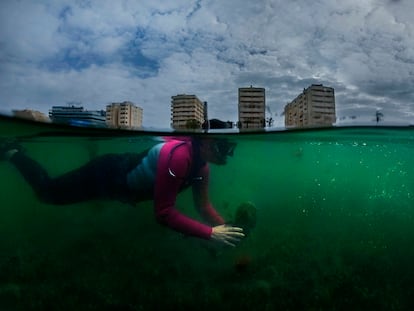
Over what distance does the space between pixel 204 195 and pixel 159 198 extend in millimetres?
1515

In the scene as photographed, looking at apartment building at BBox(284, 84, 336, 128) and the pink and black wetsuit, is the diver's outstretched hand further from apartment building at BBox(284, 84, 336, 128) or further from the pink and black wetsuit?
apartment building at BBox(284, 84, 336, 128)

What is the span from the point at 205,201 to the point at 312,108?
4.81 metres

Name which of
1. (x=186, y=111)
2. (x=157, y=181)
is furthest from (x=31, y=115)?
(x=157, y=181)

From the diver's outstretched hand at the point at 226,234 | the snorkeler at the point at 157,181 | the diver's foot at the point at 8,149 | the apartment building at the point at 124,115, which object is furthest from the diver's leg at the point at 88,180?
the diver's outstretched hand at the point at 226,234

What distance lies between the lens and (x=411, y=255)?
12.9 meters

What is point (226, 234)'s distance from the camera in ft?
21.2

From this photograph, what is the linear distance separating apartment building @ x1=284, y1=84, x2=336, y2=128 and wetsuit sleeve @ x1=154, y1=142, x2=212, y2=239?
14.5ft

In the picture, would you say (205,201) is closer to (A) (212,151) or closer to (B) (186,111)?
(A) (212,151)

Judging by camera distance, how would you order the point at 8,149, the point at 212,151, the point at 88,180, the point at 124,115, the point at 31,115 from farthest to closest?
the point at 8,149, the point at 124,115, the point at 31,115, the point at 88,180, the point at 212,151

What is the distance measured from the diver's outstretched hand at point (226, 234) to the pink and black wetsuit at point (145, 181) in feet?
0.49

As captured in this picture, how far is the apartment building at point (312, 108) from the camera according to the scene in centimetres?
907

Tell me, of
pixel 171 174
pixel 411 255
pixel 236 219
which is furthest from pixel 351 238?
pixel 171 174

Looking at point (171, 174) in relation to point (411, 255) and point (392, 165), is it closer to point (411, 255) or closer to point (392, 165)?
point (411, 255)

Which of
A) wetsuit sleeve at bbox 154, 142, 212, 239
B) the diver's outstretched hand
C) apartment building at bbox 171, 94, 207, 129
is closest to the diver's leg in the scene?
wetsuit sleeve at bbox 154, 142, 212, 239
